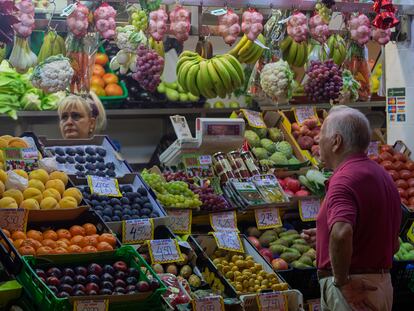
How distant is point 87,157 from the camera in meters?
4.63

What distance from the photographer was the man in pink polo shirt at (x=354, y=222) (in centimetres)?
324

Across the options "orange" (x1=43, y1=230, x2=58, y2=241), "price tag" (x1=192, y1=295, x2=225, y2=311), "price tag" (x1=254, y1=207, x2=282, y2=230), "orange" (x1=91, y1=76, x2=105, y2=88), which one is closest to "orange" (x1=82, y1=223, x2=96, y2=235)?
"orange" (x1=43, y1=230, x2=58, y2=241)

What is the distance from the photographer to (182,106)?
24.9ft

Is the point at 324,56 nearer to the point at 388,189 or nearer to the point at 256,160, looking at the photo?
the point at 256,160

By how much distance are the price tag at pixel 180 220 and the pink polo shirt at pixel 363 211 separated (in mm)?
1147

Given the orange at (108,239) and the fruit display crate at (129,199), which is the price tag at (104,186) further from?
the orange at (108,239)

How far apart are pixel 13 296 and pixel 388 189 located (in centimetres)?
163

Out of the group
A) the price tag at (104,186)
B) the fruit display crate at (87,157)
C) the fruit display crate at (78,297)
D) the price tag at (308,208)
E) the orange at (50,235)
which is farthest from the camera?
the price tag at (308,208)

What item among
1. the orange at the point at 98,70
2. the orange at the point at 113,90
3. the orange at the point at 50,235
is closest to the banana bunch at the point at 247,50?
the orange at the point at 113,90

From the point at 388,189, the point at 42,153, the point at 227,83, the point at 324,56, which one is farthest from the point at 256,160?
the point at 388,189

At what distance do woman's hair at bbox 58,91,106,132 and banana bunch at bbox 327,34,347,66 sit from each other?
1746 millimetres

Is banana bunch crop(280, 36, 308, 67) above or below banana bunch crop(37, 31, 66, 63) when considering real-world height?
below

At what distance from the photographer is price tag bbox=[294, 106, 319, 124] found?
6.13 m

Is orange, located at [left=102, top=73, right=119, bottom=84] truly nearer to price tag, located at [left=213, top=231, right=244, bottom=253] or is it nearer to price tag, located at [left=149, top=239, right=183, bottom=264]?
price tag, located at [left=213, top=231, right=244, bottom=253]
